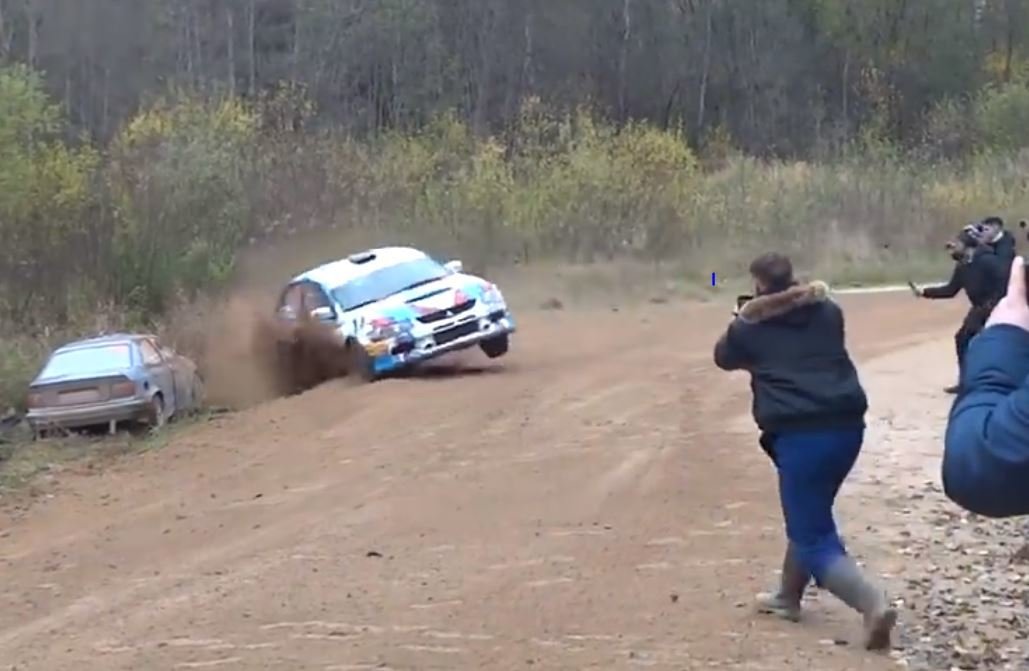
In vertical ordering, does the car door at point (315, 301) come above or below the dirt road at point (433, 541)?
above

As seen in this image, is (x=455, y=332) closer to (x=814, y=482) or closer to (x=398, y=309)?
(x=398, y=309)

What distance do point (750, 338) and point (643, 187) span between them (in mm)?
31839

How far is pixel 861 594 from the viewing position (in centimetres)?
770

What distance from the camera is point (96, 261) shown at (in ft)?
97.4

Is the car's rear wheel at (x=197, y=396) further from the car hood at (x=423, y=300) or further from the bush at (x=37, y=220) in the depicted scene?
the bush at (x=37, y=220)

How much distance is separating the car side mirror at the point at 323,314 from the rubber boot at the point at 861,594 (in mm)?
14423

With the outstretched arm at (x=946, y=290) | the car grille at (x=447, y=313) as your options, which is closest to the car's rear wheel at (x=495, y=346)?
the car grille at (x=447, y=313)

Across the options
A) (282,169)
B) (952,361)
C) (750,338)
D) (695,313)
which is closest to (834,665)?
(750,338)

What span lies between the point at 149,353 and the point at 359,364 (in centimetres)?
255

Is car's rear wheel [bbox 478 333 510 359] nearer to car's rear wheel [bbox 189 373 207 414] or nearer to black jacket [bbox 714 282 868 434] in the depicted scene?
car's rear wheel [bbox 189 373 207 414]

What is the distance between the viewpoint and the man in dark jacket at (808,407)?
7.62 meters

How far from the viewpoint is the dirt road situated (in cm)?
841

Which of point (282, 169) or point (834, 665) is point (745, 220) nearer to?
point (282, 169)

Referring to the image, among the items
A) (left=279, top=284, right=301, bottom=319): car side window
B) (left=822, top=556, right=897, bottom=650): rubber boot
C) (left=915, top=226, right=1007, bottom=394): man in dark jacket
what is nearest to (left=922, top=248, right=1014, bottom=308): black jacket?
(left=915, top=226, right=1007, bottom=394): man in dark jacket
